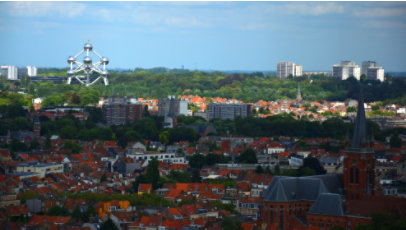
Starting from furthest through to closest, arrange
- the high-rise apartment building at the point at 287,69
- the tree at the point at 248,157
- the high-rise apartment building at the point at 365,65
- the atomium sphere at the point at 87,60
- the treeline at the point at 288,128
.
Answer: the high-rise apartment building at the point at 287,69
the high-rise apartment building at the point at 365,65
the atomium sphere at the point at 87,60
the treeline at the point at 288,128
the tree at the point at 248,157

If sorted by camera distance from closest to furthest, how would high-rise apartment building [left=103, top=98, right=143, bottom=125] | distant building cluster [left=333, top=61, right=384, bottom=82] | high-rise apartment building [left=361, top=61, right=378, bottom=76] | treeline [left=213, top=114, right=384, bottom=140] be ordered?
treeline [left=213, top=114, right=384, bottom=140]
high-rise apartment building [left=103, top=98, right=143, bottom=125]
high-rise apartment building [left=361, top=61, right=378, bottom=76]
distant building cluster [left=333, top=61, right=384, bottom=82]

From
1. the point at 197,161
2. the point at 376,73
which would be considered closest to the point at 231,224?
the point at 197,161

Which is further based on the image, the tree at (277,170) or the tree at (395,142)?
the tree at (395,142)

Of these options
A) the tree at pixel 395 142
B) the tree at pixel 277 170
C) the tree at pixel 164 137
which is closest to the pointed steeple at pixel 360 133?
the tree at pixel 277 170

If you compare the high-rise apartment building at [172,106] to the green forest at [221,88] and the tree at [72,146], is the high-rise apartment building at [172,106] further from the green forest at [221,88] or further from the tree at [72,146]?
the tree at [72,146]

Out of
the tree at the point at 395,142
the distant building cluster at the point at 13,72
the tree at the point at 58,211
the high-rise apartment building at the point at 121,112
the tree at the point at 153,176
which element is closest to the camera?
the tree at the point at 58,211

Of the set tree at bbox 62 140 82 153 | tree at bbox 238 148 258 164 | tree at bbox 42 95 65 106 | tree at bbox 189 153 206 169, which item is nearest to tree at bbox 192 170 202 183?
tree at bbox 189 153 206 169

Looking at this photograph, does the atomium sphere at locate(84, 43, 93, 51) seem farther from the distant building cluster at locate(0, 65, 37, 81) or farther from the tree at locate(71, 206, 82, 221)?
the tree at locate(71, 206, 82, 221)
